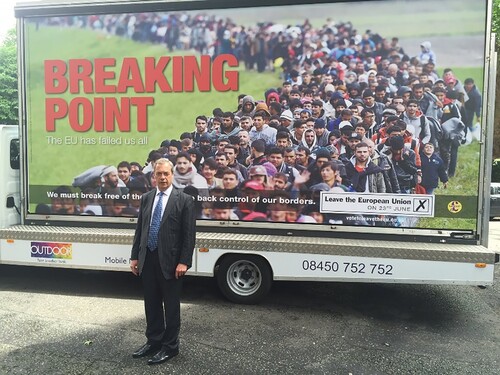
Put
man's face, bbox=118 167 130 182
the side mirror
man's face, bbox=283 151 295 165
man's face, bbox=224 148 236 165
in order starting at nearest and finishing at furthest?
man's face, bbox=283 151 295 165
man's face, bbox=224 148 236 165
man's face, bbox=118 167 130 182
the side mirror

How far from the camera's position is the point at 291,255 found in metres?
5.05

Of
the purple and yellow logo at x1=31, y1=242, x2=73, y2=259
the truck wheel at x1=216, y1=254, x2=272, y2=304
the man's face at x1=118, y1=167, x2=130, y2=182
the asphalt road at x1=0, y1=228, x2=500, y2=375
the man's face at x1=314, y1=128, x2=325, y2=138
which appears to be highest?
the man's face at x1=314, y1=128, x2=325, y2=138

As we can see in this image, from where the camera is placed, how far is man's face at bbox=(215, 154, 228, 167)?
5.23 m

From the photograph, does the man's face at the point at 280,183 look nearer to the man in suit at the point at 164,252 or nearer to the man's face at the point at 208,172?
the man's face at the point at 208,172

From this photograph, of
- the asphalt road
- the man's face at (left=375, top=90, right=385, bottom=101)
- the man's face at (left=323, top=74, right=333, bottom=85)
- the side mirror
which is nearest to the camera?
the asphalt road

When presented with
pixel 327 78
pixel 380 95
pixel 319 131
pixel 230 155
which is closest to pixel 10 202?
pixel 230 155

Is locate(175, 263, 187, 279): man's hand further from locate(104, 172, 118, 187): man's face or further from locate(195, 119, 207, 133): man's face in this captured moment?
locate(104, 172, 118, 187): man's face

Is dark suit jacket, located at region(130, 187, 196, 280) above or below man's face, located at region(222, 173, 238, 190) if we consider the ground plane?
below

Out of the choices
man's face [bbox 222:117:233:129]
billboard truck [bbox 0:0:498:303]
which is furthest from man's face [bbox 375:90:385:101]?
man's face [bbox 222:117:233:129]

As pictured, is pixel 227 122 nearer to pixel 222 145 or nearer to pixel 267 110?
pixel 222 145

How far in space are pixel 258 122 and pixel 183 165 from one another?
1031mm

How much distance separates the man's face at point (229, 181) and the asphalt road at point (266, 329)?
1435mm

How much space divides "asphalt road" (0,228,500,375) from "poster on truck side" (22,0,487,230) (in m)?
1.08

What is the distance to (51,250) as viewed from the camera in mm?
5617
